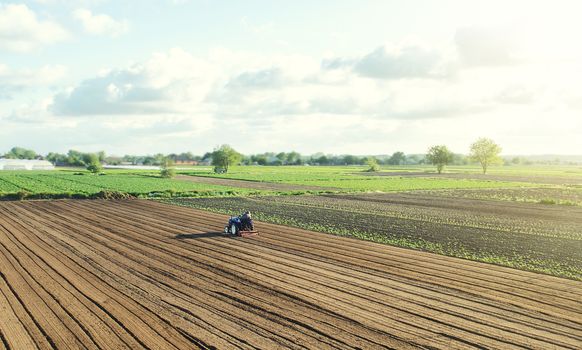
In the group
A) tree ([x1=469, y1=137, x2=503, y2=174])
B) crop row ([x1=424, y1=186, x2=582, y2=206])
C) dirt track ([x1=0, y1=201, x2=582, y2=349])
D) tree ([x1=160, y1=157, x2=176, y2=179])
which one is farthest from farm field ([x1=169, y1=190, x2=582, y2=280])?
tree ([x1=469, y1=137, x2=503, y2=174])

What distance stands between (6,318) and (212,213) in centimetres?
2381

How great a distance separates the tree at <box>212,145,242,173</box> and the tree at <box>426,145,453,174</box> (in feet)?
200

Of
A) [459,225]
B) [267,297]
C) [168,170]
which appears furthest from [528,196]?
[168,170]

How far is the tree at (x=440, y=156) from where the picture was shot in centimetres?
14100

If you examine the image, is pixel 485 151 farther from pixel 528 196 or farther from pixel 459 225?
pixel 459 225

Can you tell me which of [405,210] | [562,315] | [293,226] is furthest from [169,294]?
[405,210]

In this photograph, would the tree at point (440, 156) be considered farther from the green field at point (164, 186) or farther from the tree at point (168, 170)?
the tree at point (168, 170)

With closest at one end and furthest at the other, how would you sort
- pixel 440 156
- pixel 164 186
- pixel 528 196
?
1. pixel 528 196
2. pixel 164 186
3. pixel 440 156

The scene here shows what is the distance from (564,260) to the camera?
1986cm

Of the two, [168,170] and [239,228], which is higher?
[168,170]

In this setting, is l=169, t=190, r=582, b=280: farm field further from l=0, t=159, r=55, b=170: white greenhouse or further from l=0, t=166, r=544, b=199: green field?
l=0, t=159, r=55, b=170: white greenhouse

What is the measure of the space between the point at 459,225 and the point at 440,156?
116142 mm

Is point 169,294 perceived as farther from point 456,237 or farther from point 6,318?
point 456,237

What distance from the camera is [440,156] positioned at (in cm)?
14150
